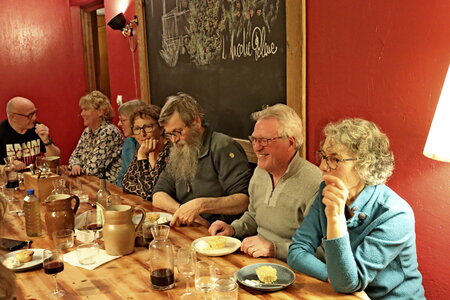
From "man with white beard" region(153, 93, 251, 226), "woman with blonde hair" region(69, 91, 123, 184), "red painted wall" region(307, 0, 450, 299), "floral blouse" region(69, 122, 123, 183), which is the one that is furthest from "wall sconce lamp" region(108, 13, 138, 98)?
"red painted wall" region(307, 0, 450, 299)

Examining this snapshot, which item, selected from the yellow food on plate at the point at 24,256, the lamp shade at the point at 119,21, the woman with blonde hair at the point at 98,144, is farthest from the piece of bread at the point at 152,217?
the lamp shade at the point at 119,21

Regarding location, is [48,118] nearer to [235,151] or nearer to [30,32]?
[30,32]

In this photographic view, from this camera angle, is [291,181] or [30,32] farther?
[30,32]

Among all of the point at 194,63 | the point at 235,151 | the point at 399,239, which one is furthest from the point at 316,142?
the point at 194,63

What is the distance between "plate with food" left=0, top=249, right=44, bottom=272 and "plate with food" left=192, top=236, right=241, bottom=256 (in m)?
0.63

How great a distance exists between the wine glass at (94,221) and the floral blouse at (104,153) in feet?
5.04

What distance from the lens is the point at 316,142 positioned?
2.71 meters

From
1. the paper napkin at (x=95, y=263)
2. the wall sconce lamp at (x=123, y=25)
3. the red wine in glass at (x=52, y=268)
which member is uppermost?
the wall sconce lamp at (x=123, y=25)

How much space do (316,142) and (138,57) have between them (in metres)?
2.57

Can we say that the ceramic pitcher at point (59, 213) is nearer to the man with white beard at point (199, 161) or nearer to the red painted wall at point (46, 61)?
the man with white beard at point (199, 161)

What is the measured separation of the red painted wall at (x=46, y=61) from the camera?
5.64 meters

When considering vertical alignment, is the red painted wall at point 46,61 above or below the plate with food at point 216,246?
above

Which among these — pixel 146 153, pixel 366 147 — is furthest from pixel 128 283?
pixel 146 153

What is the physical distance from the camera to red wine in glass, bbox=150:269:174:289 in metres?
1.63
